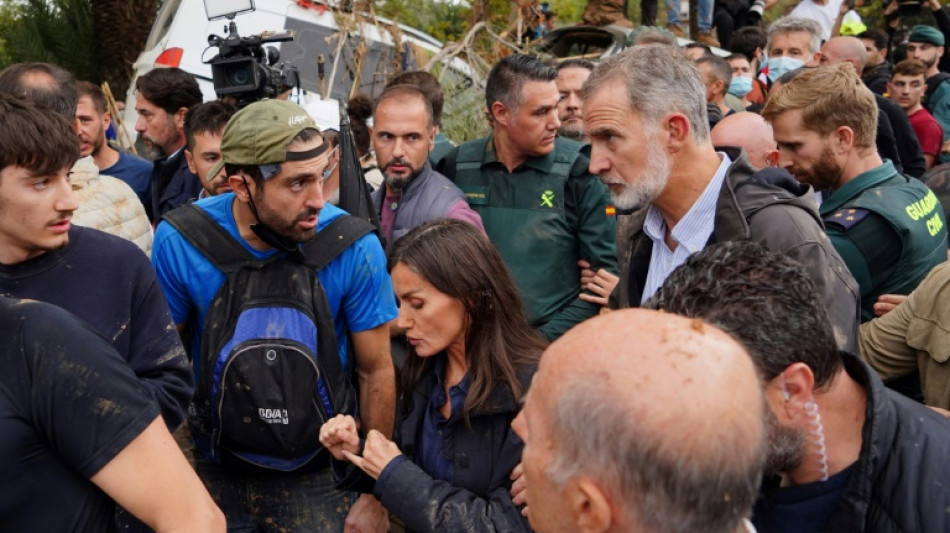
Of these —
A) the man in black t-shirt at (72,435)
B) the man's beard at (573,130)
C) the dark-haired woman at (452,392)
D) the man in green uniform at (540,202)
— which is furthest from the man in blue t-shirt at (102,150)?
the man in black t-shirt at (72,435)

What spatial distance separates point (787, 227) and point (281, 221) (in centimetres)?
163

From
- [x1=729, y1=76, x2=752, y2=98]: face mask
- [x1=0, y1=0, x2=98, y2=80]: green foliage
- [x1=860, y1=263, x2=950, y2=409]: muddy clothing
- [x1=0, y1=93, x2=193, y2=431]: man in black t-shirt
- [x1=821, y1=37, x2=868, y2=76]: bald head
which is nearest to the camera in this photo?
[x1=0, y1=93, x2=193, y2=431]: man in black t-shirt

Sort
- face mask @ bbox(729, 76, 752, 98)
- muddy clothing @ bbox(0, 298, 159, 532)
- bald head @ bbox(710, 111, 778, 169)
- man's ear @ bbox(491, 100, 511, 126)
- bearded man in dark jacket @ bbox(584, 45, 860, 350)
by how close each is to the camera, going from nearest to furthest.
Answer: muddy clothing @ bbox(0, 298, 159, 532) → bearded man in dark jacket @ bbox(584, 45, 860, 350) → bald head @ bbox(710, 111, 778, 169) → man's ear @ bbox(491, 100, 511, 126) → face mask @ bbox(729, 76, 752, 98)

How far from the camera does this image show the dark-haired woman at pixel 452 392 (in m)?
2.75

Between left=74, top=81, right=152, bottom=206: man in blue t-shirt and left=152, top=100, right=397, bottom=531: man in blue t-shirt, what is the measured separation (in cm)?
222

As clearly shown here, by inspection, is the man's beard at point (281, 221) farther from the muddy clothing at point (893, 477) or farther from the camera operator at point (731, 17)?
the camera operator at point (731, 17)

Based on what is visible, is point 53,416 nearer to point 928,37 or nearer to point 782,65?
point 782,65

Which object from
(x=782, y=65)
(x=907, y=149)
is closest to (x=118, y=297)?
(x=907, y=149)

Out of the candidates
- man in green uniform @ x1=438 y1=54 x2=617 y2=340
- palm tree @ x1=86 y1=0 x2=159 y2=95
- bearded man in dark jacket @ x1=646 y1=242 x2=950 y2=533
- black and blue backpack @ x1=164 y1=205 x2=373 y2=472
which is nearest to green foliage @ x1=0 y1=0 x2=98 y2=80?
palm tree @ x1=86 y1=0 x2=159 y2=95

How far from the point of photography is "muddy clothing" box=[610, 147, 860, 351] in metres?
2.64

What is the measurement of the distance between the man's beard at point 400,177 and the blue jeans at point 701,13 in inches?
389

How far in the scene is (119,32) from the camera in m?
12.3

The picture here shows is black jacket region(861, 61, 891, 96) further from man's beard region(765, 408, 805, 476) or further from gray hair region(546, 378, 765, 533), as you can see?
gray hair region(546, 378, 765, 533)

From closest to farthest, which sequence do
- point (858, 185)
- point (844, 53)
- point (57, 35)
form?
1. point (858, 185)
2. point (844, 53)
3. point (57, 35)
